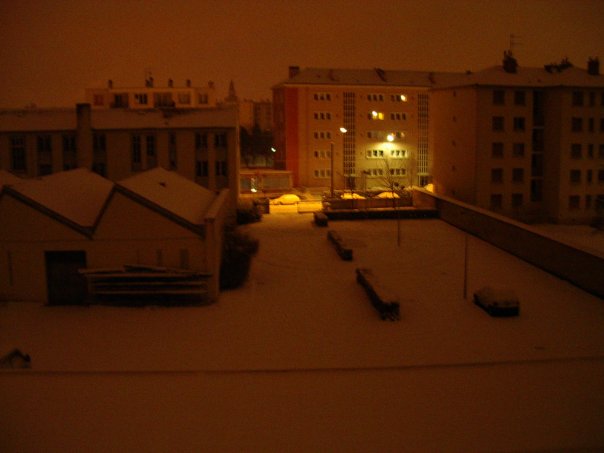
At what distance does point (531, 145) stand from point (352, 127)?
1502 cm

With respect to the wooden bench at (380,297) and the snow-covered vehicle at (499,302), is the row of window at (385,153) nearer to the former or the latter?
the wooden bench at (380,297)

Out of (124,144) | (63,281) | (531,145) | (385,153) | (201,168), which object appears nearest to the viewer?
(63,281)

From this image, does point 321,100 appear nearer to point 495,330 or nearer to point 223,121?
point 223,121

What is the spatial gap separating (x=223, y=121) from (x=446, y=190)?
11.5 metres

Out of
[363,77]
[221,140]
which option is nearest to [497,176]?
[221,140]

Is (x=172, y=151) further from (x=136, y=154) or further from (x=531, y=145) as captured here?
(x=531, y=145)

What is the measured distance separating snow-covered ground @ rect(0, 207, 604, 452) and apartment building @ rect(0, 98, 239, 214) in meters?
8.34

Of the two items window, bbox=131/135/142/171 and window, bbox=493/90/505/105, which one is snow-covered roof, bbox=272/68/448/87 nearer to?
window, bbox=493/90/505/105

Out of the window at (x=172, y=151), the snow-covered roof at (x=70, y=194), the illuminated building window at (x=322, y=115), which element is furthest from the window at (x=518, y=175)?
the snow-covered roof at (x=70, y=194)

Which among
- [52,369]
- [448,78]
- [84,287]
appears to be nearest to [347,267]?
[84,287]

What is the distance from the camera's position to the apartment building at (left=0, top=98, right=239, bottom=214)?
23484mm

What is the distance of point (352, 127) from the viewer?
132 ft

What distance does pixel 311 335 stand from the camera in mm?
11898

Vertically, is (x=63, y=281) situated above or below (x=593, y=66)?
below
